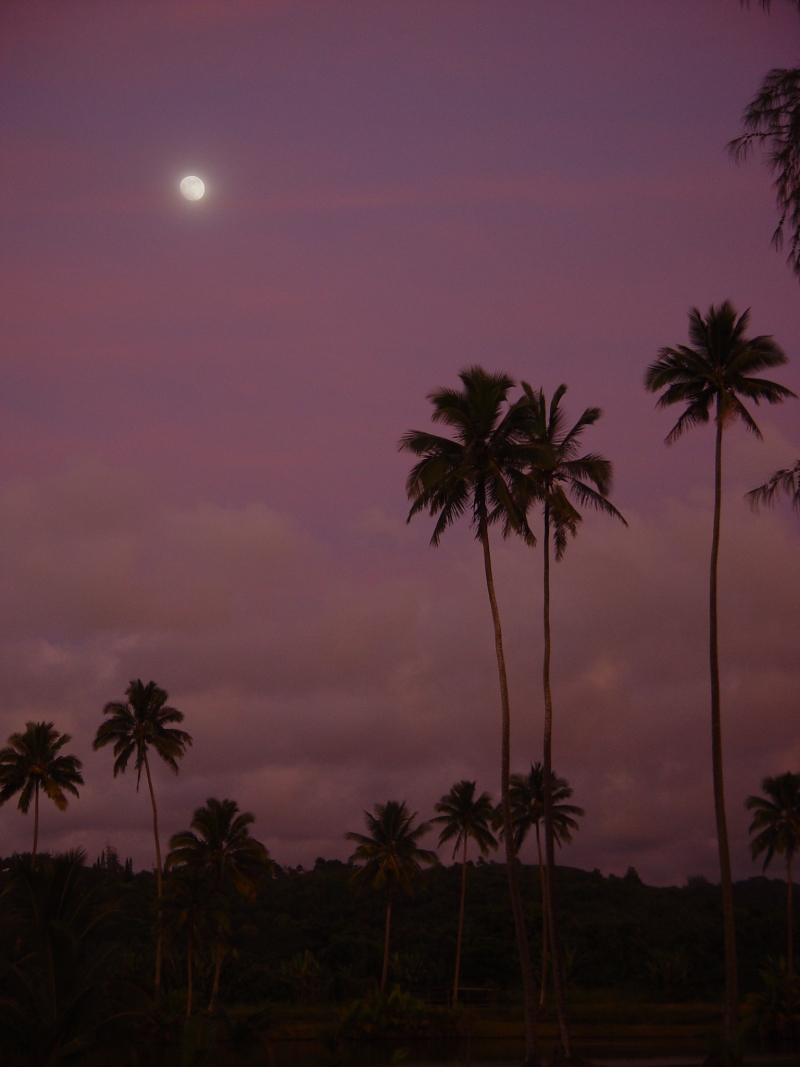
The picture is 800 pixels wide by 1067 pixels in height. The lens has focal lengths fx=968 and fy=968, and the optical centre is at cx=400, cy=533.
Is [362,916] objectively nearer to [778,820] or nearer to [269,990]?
[269,990]

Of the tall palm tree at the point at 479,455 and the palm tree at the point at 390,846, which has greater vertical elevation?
the tall palm tree at the point at 479,455

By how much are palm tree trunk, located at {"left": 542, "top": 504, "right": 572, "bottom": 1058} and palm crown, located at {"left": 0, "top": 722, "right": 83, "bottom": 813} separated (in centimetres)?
3759

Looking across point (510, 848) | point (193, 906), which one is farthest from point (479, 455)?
point (193, 906)

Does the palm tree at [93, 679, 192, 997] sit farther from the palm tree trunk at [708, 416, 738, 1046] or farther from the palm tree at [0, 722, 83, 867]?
the palm tree trunk at [708, 416, 738, 1046]

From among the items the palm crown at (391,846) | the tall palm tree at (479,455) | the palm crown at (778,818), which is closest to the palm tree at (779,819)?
the palm crown at (778,818)

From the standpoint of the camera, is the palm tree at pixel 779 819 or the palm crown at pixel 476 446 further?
the palm tree at pixel 779 819

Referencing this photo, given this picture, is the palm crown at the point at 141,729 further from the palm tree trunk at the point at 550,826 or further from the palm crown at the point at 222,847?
the palm tree trunk at the point at 550,826

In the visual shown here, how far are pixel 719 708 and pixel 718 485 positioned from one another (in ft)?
23.6

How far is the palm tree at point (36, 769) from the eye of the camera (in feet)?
197

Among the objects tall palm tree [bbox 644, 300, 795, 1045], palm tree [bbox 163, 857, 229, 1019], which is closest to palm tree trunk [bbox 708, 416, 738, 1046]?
tall palm tree [bbox 644, 300, 795, 1045]

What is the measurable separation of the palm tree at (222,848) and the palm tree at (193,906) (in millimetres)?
3914

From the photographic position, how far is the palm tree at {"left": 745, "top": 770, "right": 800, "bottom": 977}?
68.0 meters

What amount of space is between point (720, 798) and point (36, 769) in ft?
150

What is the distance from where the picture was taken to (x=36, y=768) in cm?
5991
